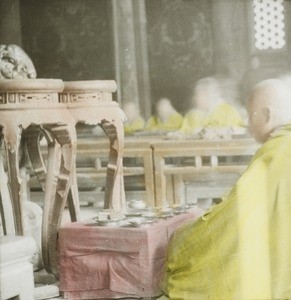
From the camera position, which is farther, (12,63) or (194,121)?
(194,121)

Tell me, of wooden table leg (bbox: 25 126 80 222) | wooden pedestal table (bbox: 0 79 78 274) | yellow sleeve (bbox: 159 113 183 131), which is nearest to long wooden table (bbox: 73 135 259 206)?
wooden table leg (bbox: 25 126 80 222)

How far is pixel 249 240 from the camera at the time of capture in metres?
2.00

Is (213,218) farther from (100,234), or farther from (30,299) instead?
(30,299)

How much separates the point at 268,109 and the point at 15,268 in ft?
3.76

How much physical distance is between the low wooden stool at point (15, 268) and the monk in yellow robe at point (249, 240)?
0.62m

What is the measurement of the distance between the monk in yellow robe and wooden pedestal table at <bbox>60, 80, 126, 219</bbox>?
50cm

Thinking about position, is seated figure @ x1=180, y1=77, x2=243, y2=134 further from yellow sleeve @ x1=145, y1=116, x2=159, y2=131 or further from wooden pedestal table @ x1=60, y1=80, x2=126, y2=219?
wooden pedestal table @ x1=60, y1=80, x2=126, y2=219

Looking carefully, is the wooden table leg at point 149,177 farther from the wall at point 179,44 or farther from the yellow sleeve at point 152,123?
the yellow sleeve at point 152,123

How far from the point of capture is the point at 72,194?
286cm

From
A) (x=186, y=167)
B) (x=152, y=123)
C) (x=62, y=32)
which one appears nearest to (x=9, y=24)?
(x=62, y=32)

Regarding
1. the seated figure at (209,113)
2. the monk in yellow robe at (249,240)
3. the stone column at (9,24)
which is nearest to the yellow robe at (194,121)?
the seated figure at (209,113)

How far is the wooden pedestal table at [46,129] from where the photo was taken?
231cm

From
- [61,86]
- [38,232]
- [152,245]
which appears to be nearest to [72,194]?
[38,232]

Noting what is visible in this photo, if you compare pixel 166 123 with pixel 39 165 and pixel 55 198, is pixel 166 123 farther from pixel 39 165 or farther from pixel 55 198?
pixel 55 198
